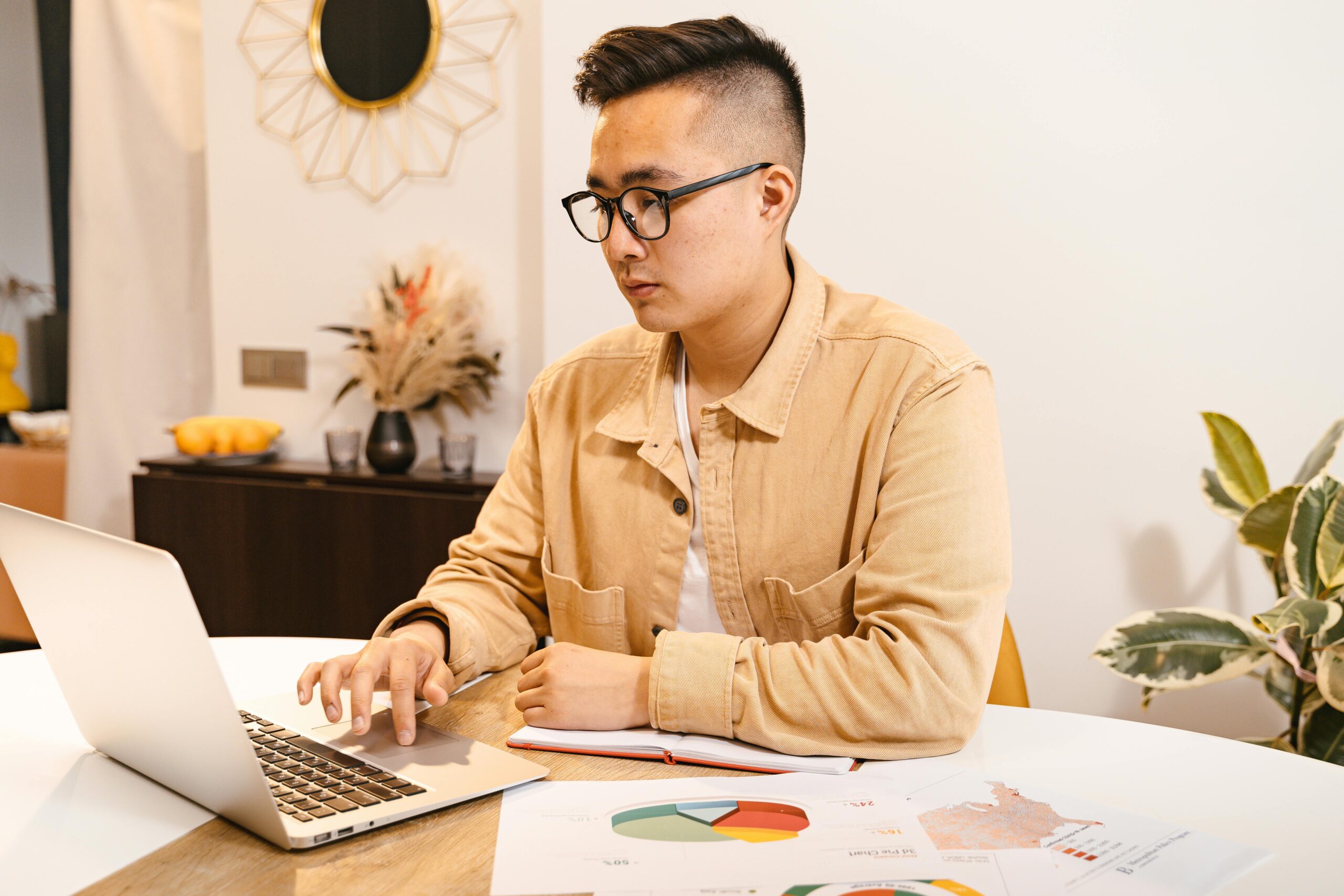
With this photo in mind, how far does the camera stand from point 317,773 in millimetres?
914

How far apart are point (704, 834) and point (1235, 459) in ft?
5.16

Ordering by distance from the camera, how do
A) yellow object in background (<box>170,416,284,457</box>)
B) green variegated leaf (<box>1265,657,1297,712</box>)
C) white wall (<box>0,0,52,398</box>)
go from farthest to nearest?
white wall (<box>0,0,52,398</box>) < yellow object in background (<box>170,416,284,457</box>) < green variegated leaf (<box>1265,657,1297,712</box>)

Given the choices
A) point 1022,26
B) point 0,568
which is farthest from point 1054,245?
point 0,568

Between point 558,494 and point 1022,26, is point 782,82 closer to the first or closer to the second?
point 558,494

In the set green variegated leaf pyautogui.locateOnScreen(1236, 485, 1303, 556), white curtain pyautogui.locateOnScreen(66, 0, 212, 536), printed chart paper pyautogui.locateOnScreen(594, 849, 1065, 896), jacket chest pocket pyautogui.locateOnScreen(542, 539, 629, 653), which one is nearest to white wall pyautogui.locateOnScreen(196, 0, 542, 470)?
white curtain pyautogui.locateOnScreen(66, 0, 212, 536)

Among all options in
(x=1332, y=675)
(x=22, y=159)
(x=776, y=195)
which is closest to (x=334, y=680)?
(x=776, y=195)

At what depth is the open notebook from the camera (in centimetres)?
97

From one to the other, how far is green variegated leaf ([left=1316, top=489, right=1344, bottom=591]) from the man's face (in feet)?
3.80

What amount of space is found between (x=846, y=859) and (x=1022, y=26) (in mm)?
1956

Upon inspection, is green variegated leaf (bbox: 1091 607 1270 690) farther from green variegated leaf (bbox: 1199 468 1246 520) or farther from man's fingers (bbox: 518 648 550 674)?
man's fingers (bbox: 518 648 550 674)

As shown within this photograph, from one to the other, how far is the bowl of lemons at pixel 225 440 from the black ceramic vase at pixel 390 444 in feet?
1.52

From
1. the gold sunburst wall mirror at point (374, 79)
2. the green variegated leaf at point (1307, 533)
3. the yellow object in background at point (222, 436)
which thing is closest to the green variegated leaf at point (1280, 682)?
the green variegated leaf at point (1307, 533)

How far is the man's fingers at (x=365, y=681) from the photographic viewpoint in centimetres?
100

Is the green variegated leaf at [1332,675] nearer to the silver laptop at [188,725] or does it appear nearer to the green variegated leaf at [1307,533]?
the green variegated leaf at [1307,533]
